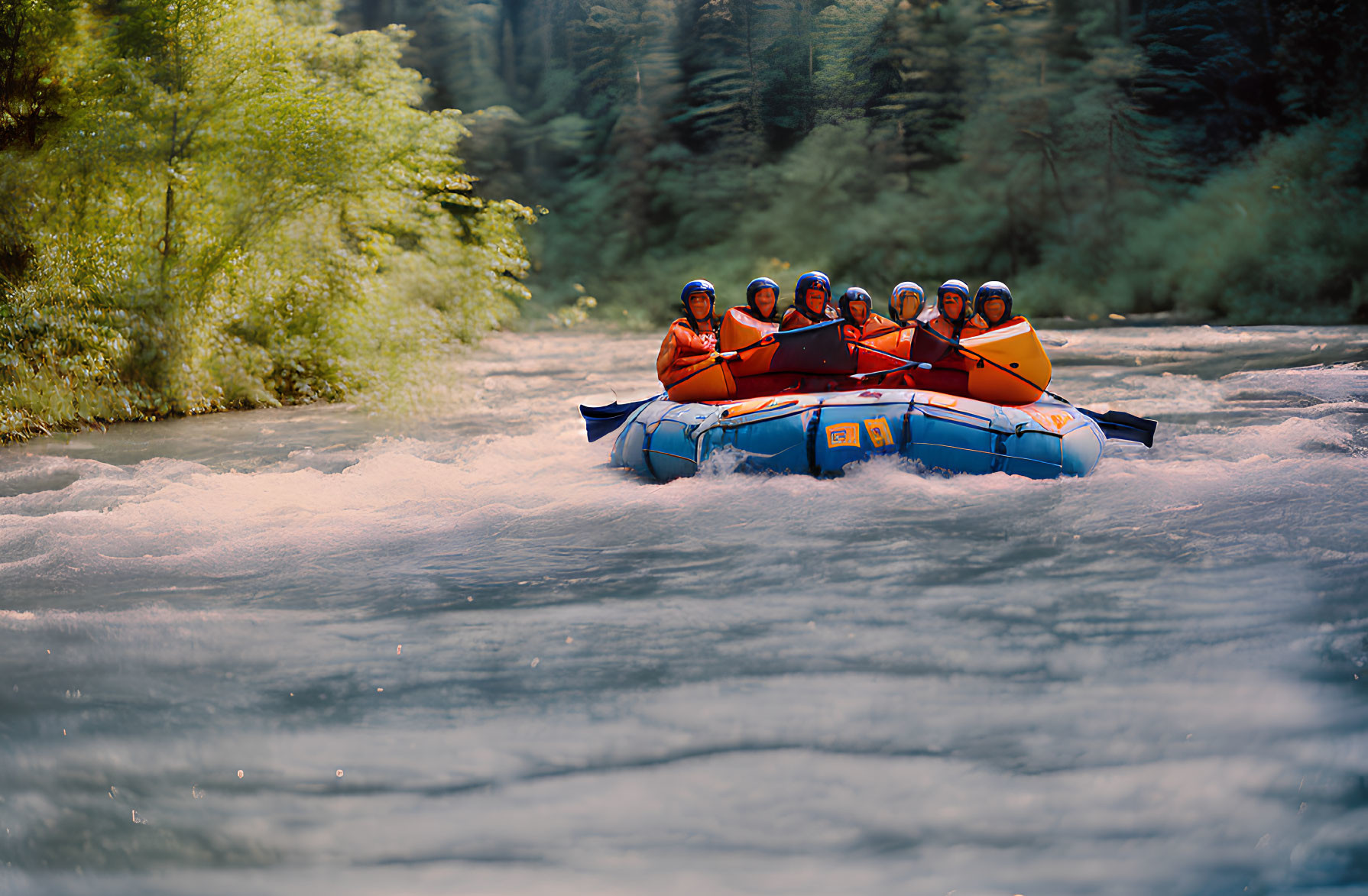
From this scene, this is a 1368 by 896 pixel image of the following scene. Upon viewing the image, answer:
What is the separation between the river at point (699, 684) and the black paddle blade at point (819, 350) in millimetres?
813

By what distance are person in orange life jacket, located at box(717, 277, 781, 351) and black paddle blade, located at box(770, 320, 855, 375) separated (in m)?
0.19

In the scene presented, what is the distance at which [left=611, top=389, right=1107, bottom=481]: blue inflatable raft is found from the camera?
4863 millimetres

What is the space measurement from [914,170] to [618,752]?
77.6 ft

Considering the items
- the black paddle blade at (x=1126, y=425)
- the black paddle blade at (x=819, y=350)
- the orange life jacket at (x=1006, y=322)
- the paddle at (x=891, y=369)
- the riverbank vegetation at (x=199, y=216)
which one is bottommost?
the black paddle blade at (x=1126, y=425)

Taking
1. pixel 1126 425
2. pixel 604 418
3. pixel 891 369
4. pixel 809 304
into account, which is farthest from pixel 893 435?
pixel 604 418

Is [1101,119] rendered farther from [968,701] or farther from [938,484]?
[968,701]

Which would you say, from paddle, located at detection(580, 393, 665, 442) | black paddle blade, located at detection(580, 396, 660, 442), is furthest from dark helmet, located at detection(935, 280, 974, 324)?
black paddle blade, located at detection(580, 396, 660, 442)

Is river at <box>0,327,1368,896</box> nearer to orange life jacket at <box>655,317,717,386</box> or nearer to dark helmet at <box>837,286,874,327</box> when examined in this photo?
orange life jacket at <box>655,317,717,386</box>

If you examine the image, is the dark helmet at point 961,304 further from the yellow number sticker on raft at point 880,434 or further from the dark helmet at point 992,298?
the yellow number sticker on raft at point 880,434

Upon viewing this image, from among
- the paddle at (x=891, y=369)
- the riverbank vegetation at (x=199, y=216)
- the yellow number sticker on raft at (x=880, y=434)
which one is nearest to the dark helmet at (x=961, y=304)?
the paddle at (x=891, y=369)

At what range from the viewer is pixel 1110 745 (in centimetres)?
241

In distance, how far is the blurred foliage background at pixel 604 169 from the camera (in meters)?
8.09

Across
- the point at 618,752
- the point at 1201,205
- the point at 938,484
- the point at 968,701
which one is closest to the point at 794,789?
the point at 618,752

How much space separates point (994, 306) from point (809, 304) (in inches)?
40.1
